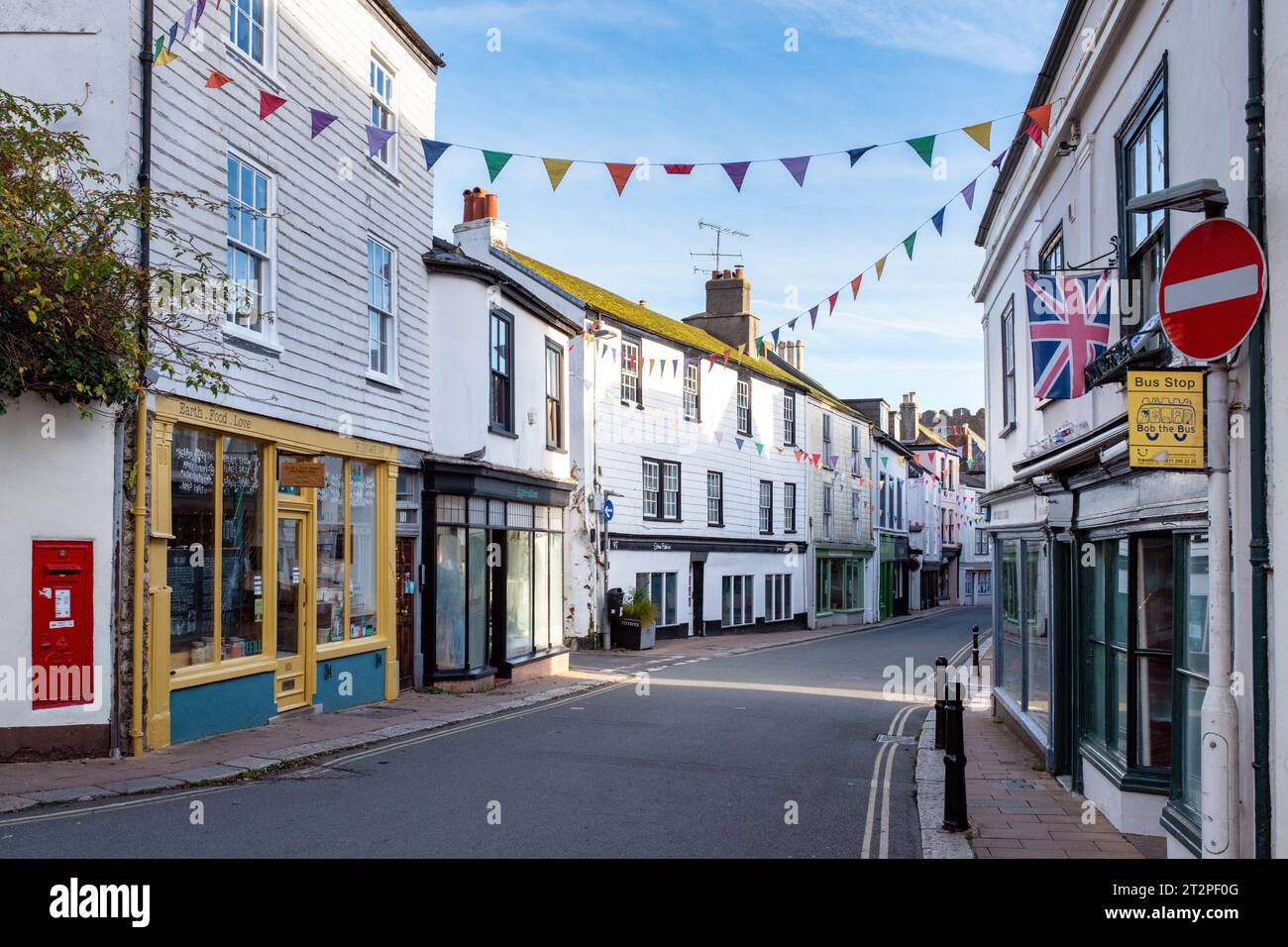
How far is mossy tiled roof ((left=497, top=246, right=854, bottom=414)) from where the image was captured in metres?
28.4

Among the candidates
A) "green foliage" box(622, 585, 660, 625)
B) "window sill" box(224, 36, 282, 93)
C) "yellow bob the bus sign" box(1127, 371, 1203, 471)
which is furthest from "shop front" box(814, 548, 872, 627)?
"yellow bob the bus sign" box(1127, 371, 1203, 471)

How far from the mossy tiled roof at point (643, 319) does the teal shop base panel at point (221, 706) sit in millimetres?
14859

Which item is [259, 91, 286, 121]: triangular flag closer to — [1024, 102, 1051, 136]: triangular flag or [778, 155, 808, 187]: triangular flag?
[778, 155, 808, 187]: triangular flag

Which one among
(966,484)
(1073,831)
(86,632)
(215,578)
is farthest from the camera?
(966,484)

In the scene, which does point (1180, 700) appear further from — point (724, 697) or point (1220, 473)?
point (724, 697)

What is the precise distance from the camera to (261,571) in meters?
12.7

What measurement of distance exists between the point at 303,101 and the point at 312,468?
4560 millimetres

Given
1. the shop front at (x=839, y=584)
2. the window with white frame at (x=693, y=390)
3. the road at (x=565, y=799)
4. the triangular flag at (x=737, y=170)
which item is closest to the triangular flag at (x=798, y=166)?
the triangular flag at (x=737, y=170)

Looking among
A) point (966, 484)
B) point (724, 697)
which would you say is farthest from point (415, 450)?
point (966, 484)

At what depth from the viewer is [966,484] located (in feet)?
252

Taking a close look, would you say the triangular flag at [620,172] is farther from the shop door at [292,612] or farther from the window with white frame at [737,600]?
the window with white frame at [737,600]

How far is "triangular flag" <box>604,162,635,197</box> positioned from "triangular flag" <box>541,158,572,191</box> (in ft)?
1.31

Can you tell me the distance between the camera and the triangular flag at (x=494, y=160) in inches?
419

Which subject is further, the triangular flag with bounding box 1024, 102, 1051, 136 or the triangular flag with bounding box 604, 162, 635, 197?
the triangular flag with bounding box 604, 162, 635, 197
